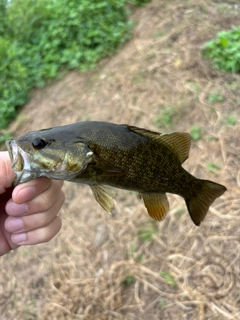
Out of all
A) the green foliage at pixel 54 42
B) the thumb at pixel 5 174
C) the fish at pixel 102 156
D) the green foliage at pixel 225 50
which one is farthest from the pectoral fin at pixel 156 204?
the green foliage at pixel 54 42

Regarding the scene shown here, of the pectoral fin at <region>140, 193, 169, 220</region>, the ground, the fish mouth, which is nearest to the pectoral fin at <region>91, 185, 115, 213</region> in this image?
the pectoral fin at <region>140, 193, 169, 220</region>

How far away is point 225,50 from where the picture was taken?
4148 mm

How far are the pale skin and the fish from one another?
0.15 metres

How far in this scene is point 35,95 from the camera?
20.7ft

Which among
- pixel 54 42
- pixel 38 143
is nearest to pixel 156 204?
pixel 38 143

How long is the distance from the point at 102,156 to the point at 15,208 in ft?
1.77

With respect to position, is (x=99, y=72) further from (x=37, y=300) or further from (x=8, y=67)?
(x=37, y=300)

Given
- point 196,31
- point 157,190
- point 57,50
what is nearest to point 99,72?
point 57,50

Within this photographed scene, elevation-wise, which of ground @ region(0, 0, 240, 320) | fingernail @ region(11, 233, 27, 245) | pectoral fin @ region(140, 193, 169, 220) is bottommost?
ground @ region(0, 0, 240, 320)

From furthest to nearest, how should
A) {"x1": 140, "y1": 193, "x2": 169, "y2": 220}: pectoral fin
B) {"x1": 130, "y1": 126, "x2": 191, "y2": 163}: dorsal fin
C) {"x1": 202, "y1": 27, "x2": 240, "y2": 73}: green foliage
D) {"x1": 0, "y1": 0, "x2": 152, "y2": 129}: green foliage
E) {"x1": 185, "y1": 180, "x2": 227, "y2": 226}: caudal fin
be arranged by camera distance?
1. {"x1": 0, "y1": 0, "x2": 152, "y2": 129}: green foliage
2. {"x1": 202, "y1": 27, "x2": 240, "y2": 73}: green foliage
3. {"x1": 185, "y1": 180, "x2": 227, "y2": 226}: caudal fin
4. {"x1": 140, "y1": 193, "x2": 169, "y2": 220}: pectoral fin
5. {"x1": 130, "y1": 126, "x2": 191, "y2": 163}: dorsal fin

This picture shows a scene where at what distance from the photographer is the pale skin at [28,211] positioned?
1.69 meters

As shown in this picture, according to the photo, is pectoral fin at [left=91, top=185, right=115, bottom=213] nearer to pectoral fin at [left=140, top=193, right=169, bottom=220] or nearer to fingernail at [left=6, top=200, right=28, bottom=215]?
pectoral fin at [left=140, top=193, right=169, bottom=220]

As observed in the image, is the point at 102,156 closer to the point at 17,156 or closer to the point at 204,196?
the point at 17,156

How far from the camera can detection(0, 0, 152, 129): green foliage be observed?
234 inches
